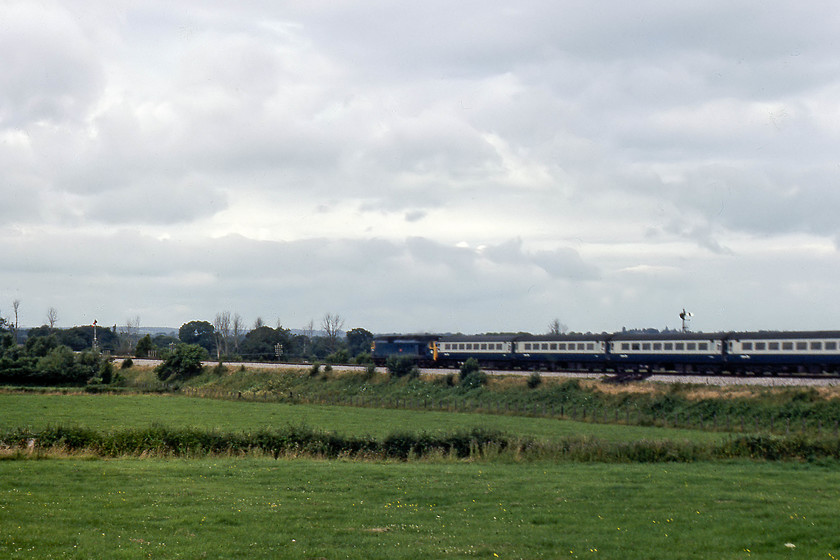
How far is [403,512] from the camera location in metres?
14.6

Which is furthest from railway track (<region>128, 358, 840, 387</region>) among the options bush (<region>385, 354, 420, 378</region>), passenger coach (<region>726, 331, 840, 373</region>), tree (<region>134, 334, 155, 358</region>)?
tree (<region>134, 334, 155, 358</region>)

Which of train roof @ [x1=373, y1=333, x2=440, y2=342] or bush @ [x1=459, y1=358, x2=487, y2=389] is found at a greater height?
train roof @ [x1=373, y1=333, x2=440, y2=342]

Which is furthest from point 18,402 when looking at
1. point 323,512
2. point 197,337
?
point 197,337

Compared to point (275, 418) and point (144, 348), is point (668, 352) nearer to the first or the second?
point (275, 418)

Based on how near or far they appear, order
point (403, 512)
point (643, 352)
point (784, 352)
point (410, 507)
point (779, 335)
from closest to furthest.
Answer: point (403, 512)
point (410, 507)
point (784, 352)
point (779, 335)
point (643, 352)

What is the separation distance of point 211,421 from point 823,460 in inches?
1286

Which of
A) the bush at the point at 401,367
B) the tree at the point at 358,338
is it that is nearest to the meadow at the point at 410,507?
the bush at the point at 401,367

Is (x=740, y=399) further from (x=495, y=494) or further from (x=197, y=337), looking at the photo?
(x=197, y=337)

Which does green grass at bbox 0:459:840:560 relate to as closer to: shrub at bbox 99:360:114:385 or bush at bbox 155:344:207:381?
shrub at bbox 99:360:114:385

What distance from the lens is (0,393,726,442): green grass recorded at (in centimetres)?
3800

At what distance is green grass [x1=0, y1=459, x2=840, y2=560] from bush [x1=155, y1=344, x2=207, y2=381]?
2731 inches

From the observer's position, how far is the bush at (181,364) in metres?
87.4

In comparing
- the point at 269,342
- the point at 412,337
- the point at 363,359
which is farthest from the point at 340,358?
the point at 269,342

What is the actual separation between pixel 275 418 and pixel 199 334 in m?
126
